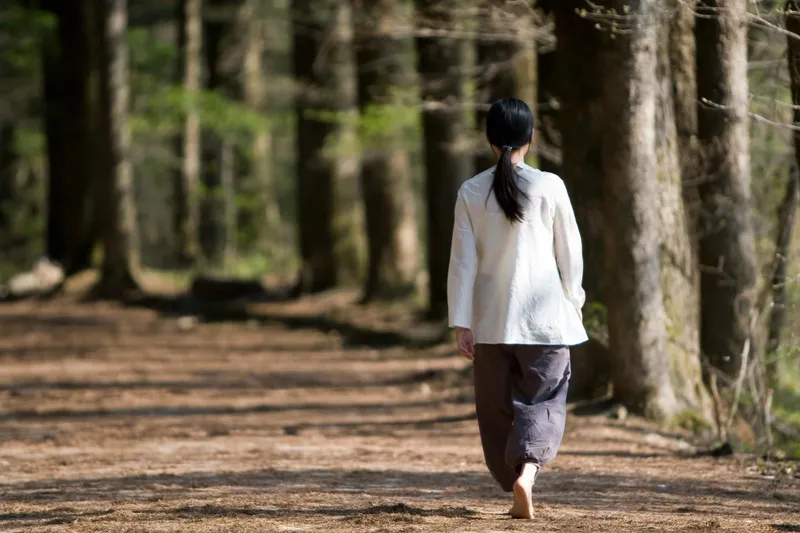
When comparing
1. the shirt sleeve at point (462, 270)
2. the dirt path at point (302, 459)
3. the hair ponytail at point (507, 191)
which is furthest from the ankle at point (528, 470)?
the hair ponytail at point (507, 191)

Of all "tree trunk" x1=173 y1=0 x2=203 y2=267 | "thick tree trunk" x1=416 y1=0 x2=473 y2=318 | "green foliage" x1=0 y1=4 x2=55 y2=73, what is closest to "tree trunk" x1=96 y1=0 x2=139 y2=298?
"green foliage" x1=0 y1=4 x2=55 y2=73

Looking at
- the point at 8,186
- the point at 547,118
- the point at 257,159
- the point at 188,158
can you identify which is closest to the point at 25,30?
the point at 188,158

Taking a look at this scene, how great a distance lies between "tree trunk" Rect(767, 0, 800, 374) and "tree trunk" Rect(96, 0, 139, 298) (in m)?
14.2

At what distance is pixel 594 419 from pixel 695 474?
229cm

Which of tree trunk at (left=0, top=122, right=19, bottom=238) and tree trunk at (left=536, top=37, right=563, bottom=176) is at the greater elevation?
tree trunk at (left=536, top=37, right=563, bottom=176)

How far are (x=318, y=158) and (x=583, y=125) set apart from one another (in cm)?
1348

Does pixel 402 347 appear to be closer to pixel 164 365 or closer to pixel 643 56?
pixel 164 365

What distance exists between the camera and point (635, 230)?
9.55 meters

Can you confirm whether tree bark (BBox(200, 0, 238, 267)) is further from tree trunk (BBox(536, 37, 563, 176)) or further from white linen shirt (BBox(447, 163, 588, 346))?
white linen shirt (BBox(447, 163, 588, 346))

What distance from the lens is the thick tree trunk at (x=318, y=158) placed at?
2298cm

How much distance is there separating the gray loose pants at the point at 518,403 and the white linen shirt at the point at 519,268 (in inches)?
Result: 4.0

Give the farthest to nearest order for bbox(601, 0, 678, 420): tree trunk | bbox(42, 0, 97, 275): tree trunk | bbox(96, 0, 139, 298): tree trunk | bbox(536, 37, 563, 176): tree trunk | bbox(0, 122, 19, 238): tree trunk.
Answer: bbox(0, 122, 19, 238): tree trunk, bbox(42, 0, 97, 275): tree trunk, bbox(96, 0, 139, 298): tree trunk, bbox(536, 37, 563, 176): tree trunk, bbox(601, 0, 678, 420): tree trunk

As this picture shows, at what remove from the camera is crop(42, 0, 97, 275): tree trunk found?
1047 inches

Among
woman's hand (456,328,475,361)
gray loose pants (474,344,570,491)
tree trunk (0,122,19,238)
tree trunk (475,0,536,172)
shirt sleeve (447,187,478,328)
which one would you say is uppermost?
tree trunk (475,0,536,172)
